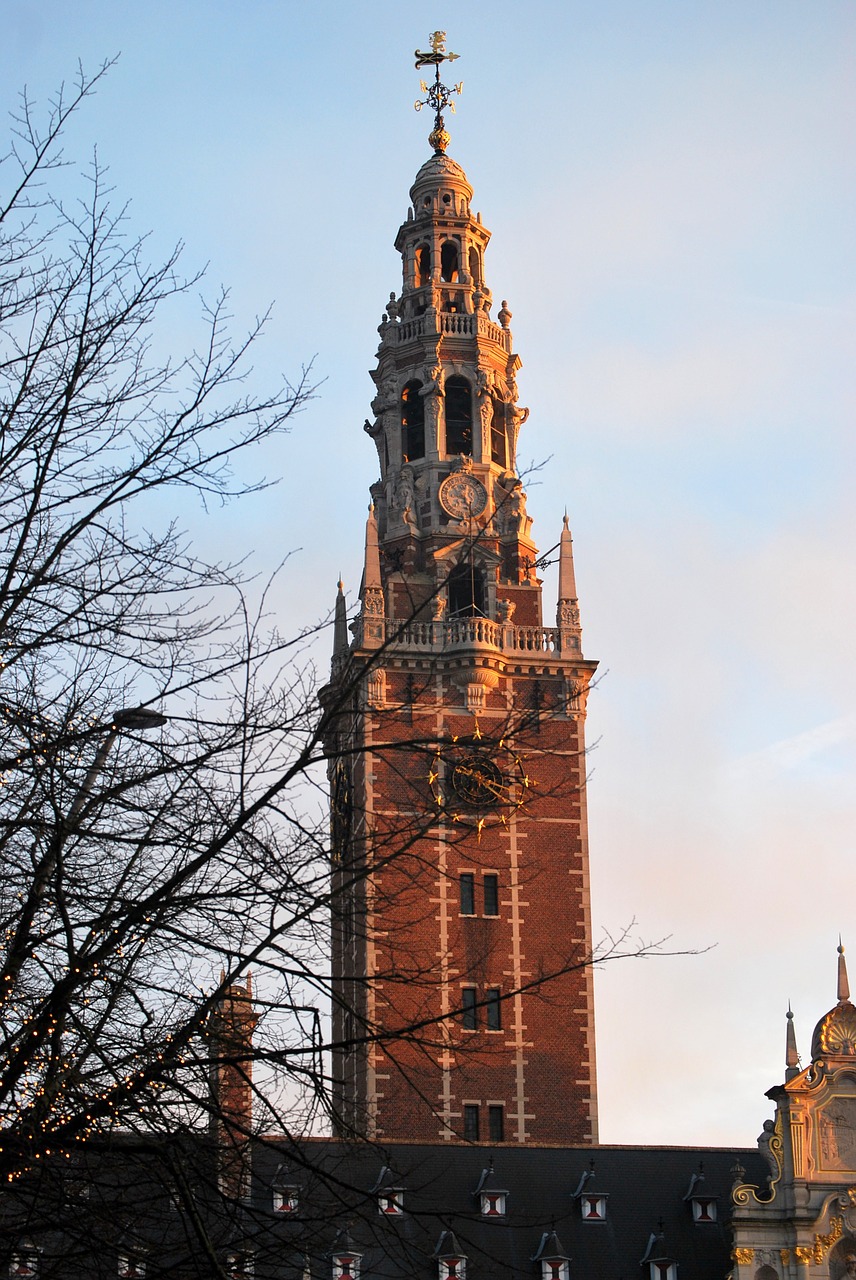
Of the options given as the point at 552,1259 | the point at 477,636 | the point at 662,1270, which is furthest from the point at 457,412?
the point at 662,1270

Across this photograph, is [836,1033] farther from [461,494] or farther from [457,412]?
[457,412]

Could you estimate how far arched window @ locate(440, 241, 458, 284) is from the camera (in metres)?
68.0

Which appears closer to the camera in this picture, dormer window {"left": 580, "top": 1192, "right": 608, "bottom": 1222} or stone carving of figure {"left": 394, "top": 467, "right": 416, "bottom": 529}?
dormer window {"left": 580, "top": 1192, "right": 608, "bottom": 1222}

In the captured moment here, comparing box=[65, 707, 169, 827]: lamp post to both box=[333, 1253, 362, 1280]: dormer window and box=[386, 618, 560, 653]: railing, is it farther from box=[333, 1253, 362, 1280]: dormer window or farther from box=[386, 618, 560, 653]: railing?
box=[386, 618, 560, 653]: railing

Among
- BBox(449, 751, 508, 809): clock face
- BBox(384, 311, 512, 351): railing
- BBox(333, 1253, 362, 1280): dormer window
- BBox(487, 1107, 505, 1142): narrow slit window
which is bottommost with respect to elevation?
BBox(333, 1253, 362, 1280): dormer window

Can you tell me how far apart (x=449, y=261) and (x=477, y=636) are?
16.3 m

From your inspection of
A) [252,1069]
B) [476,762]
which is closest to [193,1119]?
[252,1069]

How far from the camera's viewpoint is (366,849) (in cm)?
1362

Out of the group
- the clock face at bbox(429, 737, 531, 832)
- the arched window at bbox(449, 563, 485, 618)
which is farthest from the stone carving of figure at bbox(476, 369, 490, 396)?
the clock face at bbox(429, 737, 531, 832)

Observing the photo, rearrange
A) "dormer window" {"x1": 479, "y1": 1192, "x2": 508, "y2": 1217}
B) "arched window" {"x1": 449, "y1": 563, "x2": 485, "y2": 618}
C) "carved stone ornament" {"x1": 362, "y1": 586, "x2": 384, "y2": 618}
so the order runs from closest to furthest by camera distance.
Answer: "dormer window" {"x1": 479, "y1": 1192, "x2": 508, "y2": 1217}
"carved stone ornament" {"x1": 362, "y1": 586, "x2": 384, "y2": 618}
"arched window" {"x1": 449, "y1": 563, "x2": 485, "y2": 618}

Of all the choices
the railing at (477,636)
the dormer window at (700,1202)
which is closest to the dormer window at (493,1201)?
the dormer window at (700,1202)

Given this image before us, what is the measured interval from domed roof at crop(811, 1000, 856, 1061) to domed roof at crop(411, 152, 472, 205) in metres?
31.4

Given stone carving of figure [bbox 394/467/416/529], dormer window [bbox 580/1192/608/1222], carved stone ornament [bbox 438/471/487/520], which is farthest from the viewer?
stone carving of figure [bbox 394/467/416/529]

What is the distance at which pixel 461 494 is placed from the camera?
61875 millimetres
